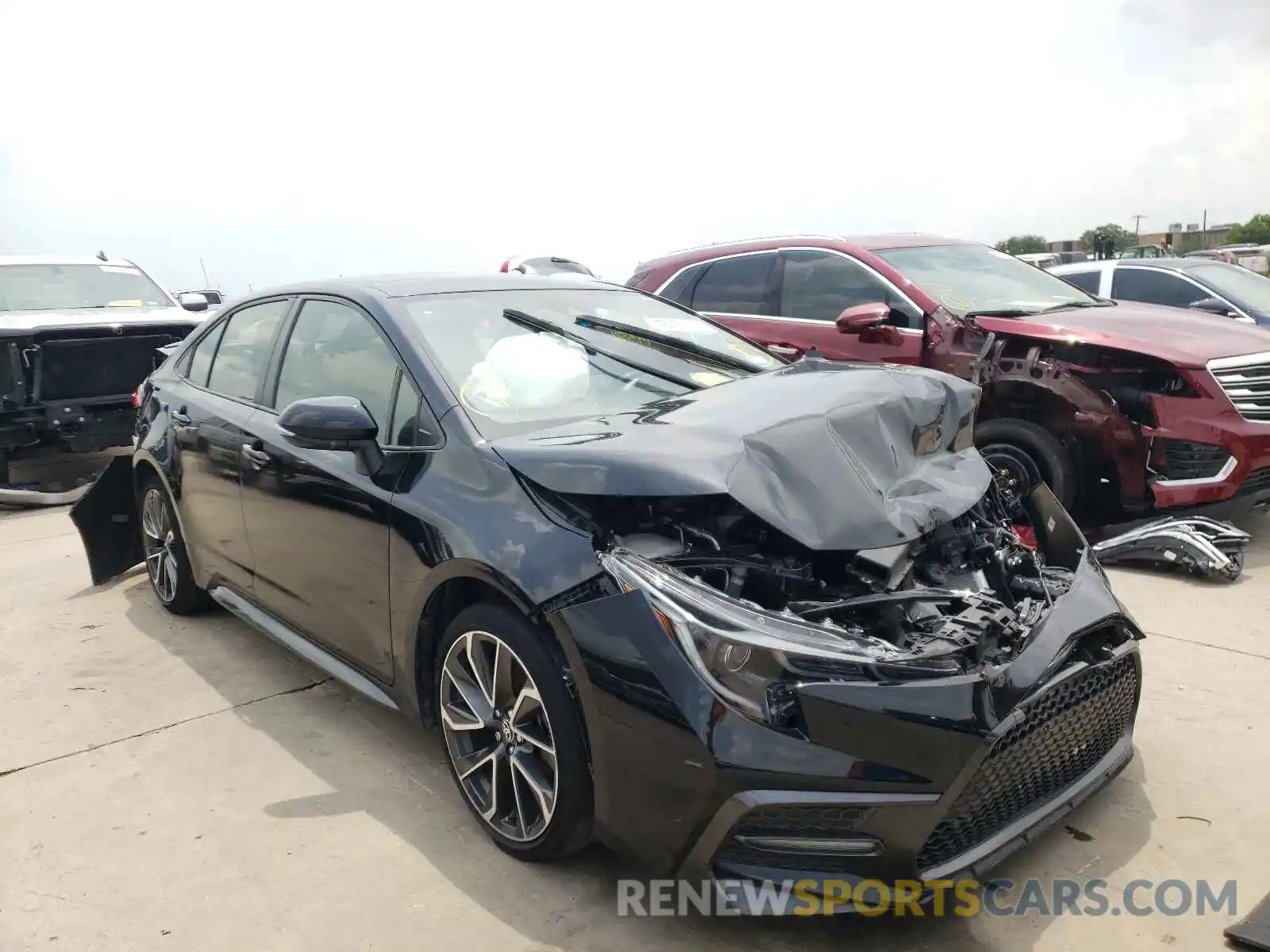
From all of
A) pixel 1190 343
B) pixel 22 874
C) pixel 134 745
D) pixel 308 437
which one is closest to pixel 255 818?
pixel 22 874

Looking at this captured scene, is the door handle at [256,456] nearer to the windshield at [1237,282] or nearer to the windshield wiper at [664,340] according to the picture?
the windshield wiper at [664,340]

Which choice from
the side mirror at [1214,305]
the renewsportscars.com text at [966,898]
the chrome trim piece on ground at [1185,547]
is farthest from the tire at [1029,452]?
the side mirror at [1214,305]

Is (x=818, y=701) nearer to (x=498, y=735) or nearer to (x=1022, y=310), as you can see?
(x=498, y=735)

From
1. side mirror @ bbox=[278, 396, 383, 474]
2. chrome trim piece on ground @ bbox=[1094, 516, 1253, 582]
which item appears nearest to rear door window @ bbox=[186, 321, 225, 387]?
side mirror @ bbox=[278, 396, 383, 474]

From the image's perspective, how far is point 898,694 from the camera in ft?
7.14

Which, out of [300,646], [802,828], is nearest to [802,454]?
[802,828]

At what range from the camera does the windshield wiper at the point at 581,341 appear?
3518mm

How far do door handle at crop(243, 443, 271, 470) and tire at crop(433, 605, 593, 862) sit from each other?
1.29 meters

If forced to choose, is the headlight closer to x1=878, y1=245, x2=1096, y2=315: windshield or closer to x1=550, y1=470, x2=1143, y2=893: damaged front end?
x1=550, y1=470, x2=1143, y2=893: damaged front end

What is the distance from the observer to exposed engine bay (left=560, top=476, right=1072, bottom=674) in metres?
2.37

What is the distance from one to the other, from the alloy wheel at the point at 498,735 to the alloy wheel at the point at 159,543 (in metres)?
2.61

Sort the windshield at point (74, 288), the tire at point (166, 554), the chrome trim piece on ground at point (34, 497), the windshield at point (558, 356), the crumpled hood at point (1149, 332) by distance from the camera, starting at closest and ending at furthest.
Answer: the windshield at point (558, 356)
the tire at point (166, 554)
the crumpled hood at point (1149, 332)
the chrome trim piece on ground at point (34, 497)
the windshield at point (74, 288)

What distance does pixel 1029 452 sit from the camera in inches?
220

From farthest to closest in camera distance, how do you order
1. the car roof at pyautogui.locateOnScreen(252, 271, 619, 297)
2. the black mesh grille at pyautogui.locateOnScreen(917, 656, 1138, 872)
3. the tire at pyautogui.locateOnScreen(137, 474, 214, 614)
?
the tire at pyautogui.locateOnScreen(137, 474, 214, 614), the car roof at pyautogui.locateOnScreen(252, 271, 619, 297), the black mesh grille at pyautogui.locateOnScreen(917, 656, 1138, 872)
